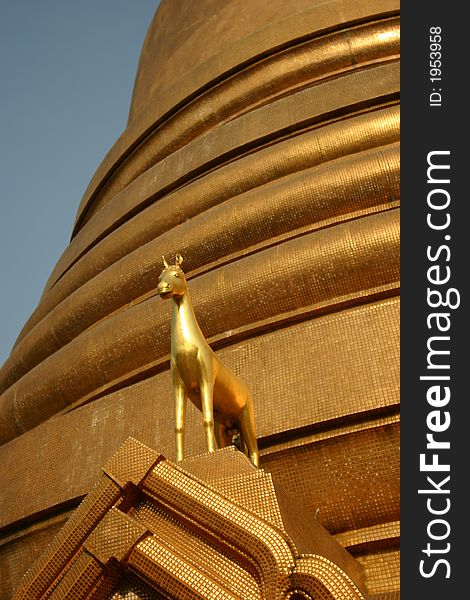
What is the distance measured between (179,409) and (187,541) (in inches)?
41.8

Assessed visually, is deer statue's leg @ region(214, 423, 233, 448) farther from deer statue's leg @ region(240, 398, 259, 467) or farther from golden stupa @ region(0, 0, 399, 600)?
golden stupa @ region(0, 0, 399, 600)

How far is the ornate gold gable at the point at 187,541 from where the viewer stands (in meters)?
3.65

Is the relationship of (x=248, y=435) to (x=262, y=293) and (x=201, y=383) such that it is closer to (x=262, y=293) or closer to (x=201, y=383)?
(x=201, y=383)

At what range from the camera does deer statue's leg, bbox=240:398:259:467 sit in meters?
5.13

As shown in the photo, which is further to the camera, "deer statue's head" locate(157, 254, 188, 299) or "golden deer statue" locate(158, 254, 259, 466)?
"deer statue's head" locate(157, 254, 188, 299)

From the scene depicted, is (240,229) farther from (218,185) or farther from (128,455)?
(128,455)

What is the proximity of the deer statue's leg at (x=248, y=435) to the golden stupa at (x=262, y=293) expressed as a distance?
498 mm

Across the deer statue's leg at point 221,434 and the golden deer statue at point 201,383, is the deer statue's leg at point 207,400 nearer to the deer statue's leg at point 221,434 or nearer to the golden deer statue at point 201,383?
the golden deer statue at point 201,383

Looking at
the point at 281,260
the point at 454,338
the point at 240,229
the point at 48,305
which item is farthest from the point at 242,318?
the point at 48,305

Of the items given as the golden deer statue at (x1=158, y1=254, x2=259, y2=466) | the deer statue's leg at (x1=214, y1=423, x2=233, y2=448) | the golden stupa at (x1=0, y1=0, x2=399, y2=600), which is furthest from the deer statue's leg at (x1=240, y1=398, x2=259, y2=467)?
the golden stupa at (x1=0, y1=0, x2=399, y2=600)

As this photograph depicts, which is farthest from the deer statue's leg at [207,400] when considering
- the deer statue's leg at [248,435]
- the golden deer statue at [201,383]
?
the deer statue's leg at [248,435]

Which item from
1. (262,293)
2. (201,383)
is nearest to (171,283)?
(201,383)

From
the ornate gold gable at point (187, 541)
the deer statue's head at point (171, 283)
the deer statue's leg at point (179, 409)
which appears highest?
the deer statue's head at point (171, 283)

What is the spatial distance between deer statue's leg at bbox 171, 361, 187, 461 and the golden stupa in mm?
921
